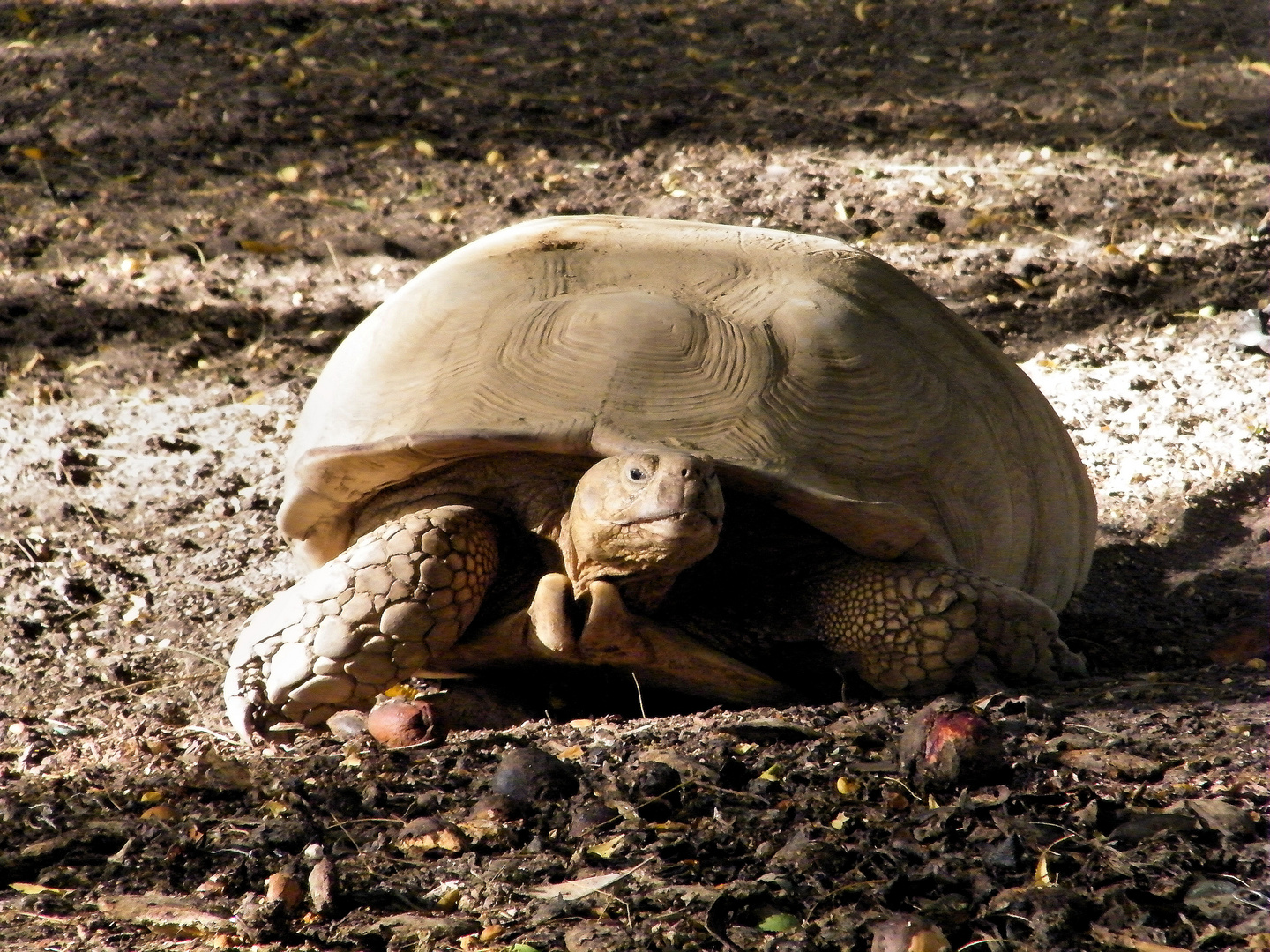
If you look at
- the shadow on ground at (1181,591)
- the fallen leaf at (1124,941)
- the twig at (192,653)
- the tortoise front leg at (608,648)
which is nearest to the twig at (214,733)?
the twig at (192,653)

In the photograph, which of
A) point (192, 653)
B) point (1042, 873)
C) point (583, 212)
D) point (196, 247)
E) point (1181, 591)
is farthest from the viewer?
point (583, 212)

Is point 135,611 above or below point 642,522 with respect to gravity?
below

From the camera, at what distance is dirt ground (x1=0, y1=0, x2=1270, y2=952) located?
194cm

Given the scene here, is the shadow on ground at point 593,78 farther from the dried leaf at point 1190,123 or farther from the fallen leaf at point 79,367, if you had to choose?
the fallen leaf at point 79,367

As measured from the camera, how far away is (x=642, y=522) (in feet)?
8.91

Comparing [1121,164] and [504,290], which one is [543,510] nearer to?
[504,290]

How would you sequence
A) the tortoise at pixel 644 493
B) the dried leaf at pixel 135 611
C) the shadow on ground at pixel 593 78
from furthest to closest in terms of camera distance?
the shadow on ground at pixel 593 78 → the dried leaf at pixel 135 611 → the tortoise at pixel 644 493

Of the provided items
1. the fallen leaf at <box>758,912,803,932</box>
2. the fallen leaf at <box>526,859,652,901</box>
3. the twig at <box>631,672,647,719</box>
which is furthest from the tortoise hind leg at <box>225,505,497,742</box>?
the fallen leaf at <box>758,912,803,932</box>

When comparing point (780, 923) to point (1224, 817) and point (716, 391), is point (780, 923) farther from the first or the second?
point (716, 391)

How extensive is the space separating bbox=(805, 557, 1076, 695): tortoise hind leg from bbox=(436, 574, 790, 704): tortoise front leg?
23 cm

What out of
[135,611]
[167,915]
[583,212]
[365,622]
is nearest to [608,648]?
[365,622]

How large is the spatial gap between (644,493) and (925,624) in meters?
0.80

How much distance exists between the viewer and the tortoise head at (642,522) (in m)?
2.65

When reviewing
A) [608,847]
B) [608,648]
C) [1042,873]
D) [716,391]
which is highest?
[716,391]
